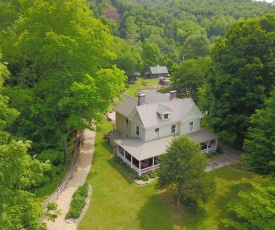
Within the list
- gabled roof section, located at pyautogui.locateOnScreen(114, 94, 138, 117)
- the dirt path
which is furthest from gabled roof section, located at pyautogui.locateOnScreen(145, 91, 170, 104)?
the dirt path

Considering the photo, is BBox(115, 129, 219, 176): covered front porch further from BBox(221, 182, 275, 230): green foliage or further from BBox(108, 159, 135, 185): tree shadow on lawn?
BBox(221, 182, 275, 230): green foliage

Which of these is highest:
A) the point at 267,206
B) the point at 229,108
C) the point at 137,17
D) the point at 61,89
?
the point at 137,17

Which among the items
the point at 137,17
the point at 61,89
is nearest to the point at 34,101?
the point at 61,89

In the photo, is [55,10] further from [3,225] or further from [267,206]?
[267,206]


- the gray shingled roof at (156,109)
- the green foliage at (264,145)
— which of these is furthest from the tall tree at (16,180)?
the gray shingled roof at (156,109)

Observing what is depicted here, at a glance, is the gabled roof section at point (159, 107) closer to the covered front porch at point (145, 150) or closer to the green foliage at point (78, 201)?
the covered front porch at point (145, 150)

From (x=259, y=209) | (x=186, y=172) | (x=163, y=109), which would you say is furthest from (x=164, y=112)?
(x=259, y=209)
